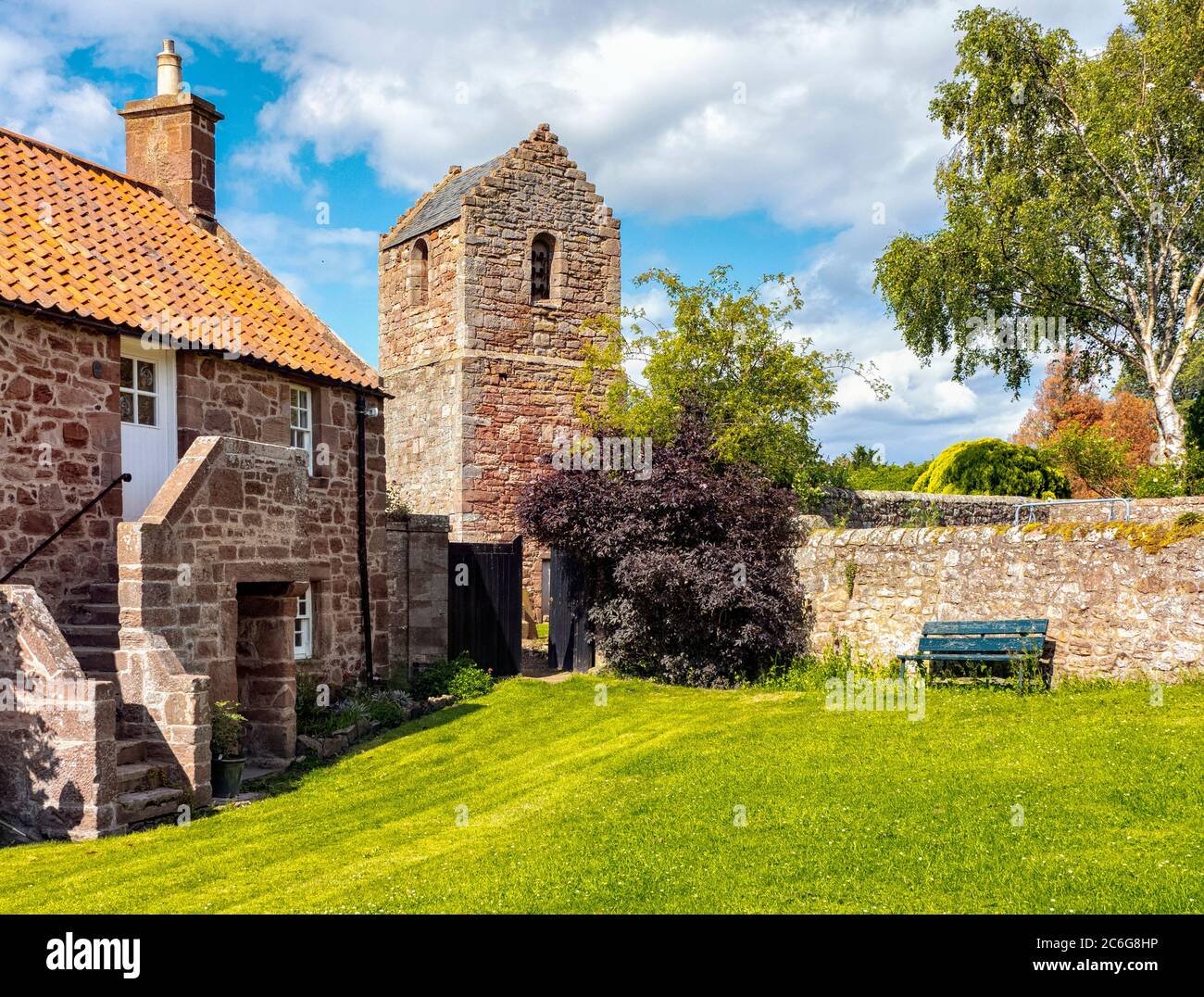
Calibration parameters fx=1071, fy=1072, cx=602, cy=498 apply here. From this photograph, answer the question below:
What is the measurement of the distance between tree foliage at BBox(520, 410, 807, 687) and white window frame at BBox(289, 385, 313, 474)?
379 centimetres

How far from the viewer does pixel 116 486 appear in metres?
12.0

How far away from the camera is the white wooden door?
12312 mm

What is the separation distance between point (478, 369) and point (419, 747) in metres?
11.0

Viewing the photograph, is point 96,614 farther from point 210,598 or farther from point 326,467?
point 326,467

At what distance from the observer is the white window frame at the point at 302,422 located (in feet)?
48.1

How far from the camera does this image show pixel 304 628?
570 inches

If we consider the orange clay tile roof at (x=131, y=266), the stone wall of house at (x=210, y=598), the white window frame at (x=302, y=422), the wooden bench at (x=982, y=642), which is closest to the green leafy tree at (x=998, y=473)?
the wooden bench at (x=982, y=642)

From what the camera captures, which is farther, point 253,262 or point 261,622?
point 253,262

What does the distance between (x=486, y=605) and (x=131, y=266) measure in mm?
7813

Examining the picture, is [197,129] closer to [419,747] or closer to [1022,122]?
[419,747]

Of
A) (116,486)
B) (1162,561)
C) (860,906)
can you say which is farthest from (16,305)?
(1162,561)

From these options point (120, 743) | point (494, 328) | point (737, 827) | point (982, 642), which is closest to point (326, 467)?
point (120, 743)

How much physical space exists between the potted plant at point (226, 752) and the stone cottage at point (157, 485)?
373 millimetres

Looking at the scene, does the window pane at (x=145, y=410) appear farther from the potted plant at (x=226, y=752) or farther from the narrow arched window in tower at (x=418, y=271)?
the narrow arched window in tower at (x=418, y=271)
